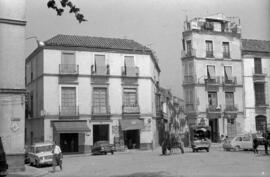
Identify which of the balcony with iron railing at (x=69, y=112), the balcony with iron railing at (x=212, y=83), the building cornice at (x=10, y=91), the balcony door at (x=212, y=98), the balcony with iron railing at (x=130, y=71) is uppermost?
the balcony with iron railing at (x=130, y=71)

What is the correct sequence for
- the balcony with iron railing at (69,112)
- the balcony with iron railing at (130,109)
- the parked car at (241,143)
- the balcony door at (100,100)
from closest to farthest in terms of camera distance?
the parked car at (241,143) → the balcony with iron railing at (69,112) → the balcony door at (100,100) → the balcony with iron railing at (130,109)

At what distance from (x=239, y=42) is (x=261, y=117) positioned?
29.3ft

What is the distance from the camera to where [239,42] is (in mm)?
47750

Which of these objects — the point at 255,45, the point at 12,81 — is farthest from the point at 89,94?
the point at 255,45

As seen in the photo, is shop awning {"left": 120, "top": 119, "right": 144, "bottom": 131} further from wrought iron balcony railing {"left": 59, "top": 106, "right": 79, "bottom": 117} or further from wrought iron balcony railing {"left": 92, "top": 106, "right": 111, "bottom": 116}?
wrought iron balcony railing {"left": 59, "top": 106, "right": 79, "bottom": 117}

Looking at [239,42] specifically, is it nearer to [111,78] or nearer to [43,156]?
[111,78]

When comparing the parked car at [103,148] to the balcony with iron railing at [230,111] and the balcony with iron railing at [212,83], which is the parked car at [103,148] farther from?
the balcony with iron railing at [230,111]

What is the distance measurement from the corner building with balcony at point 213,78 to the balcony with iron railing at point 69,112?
13.9 metres

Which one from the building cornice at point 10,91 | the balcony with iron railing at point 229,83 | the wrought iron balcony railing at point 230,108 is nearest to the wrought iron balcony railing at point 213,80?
the balcony with iron railing at point 229,83

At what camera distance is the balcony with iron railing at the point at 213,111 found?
45.1m

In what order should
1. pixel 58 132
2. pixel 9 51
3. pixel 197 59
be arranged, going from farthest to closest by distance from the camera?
pixel 197 59 → pixel 58 132 → pixel 9 51

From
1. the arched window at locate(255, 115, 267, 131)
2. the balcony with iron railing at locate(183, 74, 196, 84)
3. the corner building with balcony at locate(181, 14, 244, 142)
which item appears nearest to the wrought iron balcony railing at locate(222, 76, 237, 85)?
the corner building with balcony at locate(181, 14, 244, 142)

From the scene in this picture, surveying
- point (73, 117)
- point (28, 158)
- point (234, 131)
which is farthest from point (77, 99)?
point (234, 131)

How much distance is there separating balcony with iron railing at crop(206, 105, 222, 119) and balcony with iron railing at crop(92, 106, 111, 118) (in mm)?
12008
